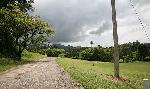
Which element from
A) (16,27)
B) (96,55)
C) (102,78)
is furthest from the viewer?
(96,55)

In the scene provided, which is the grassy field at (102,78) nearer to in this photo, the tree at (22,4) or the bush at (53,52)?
the tree at (22,4)

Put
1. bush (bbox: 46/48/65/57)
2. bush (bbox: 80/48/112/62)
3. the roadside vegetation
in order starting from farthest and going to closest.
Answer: bush (bbox: 46/48/65/57) → bush (bbox: 80/48/112/62) → the roadside vegetation

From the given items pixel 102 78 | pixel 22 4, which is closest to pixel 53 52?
pixel 22 4

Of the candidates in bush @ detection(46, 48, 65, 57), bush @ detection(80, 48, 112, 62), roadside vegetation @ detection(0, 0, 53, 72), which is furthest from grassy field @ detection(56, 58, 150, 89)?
bush @ detection(46, 48, 65, 57)

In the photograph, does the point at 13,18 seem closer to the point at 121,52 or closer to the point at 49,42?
the point at 49,42

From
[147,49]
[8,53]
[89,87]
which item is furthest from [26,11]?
[147,49]

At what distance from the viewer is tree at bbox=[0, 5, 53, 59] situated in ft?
198

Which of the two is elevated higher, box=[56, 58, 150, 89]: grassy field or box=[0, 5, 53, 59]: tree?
box=[0, 5, 53, 59]: tree

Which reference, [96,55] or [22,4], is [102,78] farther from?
[96,55]

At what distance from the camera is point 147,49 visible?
460ft

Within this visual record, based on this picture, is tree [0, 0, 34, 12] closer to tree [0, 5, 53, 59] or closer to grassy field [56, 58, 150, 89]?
tree [0, 5, 53, 59]

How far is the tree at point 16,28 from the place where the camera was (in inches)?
2381

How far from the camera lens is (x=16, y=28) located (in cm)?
6222

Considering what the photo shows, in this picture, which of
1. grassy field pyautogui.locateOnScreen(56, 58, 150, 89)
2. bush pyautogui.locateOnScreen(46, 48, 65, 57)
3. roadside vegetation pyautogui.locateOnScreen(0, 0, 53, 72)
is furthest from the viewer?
bush pyautogui.locateOnScreen(46, 48, 65, 57)
